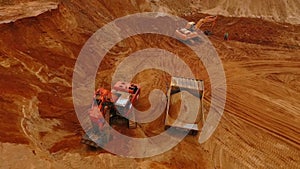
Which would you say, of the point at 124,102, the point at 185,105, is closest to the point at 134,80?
the point at 185,105

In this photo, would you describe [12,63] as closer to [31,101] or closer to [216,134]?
[31,101]

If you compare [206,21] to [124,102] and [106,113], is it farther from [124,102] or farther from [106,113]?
[106,113]

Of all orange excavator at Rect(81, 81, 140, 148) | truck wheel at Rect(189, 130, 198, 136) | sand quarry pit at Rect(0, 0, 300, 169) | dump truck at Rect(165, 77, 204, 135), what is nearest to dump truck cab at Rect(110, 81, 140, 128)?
orange excavator at Rect(81, 81, 140, 148)

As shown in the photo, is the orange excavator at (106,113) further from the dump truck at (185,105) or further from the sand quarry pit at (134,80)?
the dump truck at (185,105)

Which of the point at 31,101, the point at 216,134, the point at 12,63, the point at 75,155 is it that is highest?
the point at 12,63

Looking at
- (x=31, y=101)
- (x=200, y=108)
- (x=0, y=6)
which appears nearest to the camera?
(x=31, y=101)

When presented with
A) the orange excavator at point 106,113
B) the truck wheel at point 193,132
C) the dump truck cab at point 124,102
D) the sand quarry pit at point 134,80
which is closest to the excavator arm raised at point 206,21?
the sand quarry pit at point 134,80

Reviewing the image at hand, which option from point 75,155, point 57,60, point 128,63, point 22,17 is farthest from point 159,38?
point 75,155
